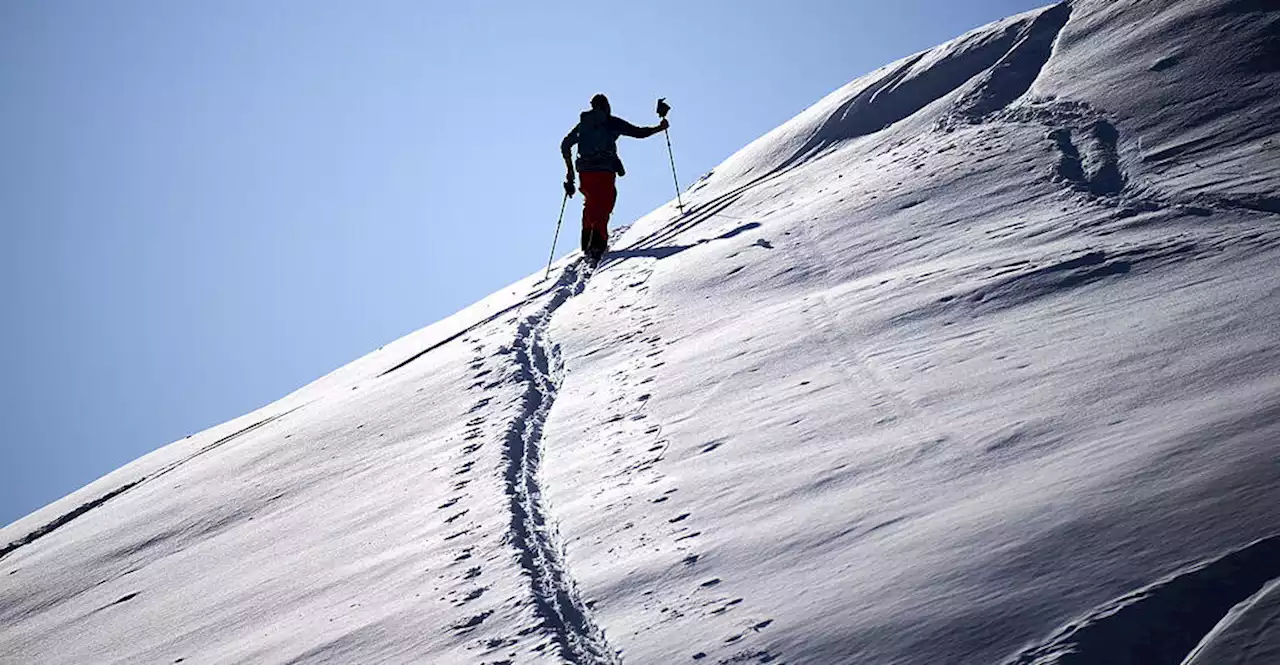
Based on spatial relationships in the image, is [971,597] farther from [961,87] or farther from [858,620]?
[961,87]

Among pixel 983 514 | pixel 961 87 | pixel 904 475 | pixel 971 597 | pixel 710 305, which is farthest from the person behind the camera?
pixel 961 87

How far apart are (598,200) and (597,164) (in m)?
0.36

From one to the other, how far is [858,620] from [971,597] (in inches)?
15.5

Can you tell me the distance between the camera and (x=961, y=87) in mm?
11562

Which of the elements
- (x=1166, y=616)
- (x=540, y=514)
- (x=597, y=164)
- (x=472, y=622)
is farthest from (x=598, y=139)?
(x=1166, y=616)

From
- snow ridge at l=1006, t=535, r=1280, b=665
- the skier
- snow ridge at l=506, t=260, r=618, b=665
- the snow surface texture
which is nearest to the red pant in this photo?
the skier

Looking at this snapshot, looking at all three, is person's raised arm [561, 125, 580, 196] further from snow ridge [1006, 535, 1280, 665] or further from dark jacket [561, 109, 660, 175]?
snow ridge [1006, 535, 1280, 665]

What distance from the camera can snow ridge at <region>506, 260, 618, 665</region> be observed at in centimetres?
459

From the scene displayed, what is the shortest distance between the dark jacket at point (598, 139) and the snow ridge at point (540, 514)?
2.16 meters

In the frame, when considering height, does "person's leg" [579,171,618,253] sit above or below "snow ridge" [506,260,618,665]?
above

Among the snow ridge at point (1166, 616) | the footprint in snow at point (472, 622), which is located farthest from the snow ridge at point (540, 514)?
the snow ridge at point (1166, 616)

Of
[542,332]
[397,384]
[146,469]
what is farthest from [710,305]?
[146,469]

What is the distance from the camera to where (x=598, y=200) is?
11.6 m

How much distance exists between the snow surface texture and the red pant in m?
0.62
